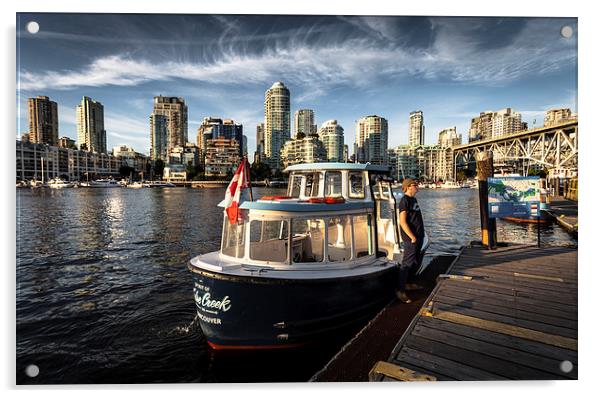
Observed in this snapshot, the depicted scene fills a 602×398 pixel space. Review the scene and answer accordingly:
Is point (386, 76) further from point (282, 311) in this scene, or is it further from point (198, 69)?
point (282, 311)

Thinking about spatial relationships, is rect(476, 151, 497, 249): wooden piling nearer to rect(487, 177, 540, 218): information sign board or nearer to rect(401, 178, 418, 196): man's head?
rect(487, 177, 540, 218): information sign board

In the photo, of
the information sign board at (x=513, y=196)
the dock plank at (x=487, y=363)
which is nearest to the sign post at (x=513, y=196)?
the information sign board at (x=513, y=196)

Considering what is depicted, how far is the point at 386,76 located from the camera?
6.41 m

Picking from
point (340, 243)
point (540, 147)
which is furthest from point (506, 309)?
point (540, 147)

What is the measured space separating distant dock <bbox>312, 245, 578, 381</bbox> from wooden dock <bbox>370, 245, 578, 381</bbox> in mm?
10

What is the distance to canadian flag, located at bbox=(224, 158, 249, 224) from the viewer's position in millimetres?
5359

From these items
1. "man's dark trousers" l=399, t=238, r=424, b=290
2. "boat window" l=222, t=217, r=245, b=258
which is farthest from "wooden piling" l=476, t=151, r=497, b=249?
"boat window" l=222, t=217, r=245, b=258

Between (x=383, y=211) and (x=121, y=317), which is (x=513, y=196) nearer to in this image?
(x=121, y=317)

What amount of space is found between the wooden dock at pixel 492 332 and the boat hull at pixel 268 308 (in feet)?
5.18

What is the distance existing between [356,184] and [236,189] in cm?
356

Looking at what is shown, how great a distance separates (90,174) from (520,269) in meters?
155

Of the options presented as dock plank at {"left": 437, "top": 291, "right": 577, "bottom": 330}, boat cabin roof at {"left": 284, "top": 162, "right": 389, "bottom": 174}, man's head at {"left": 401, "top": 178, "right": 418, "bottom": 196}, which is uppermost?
boat cabin roof at {"left": 284, "top": 162, "right": 389, "bottom": 174}
